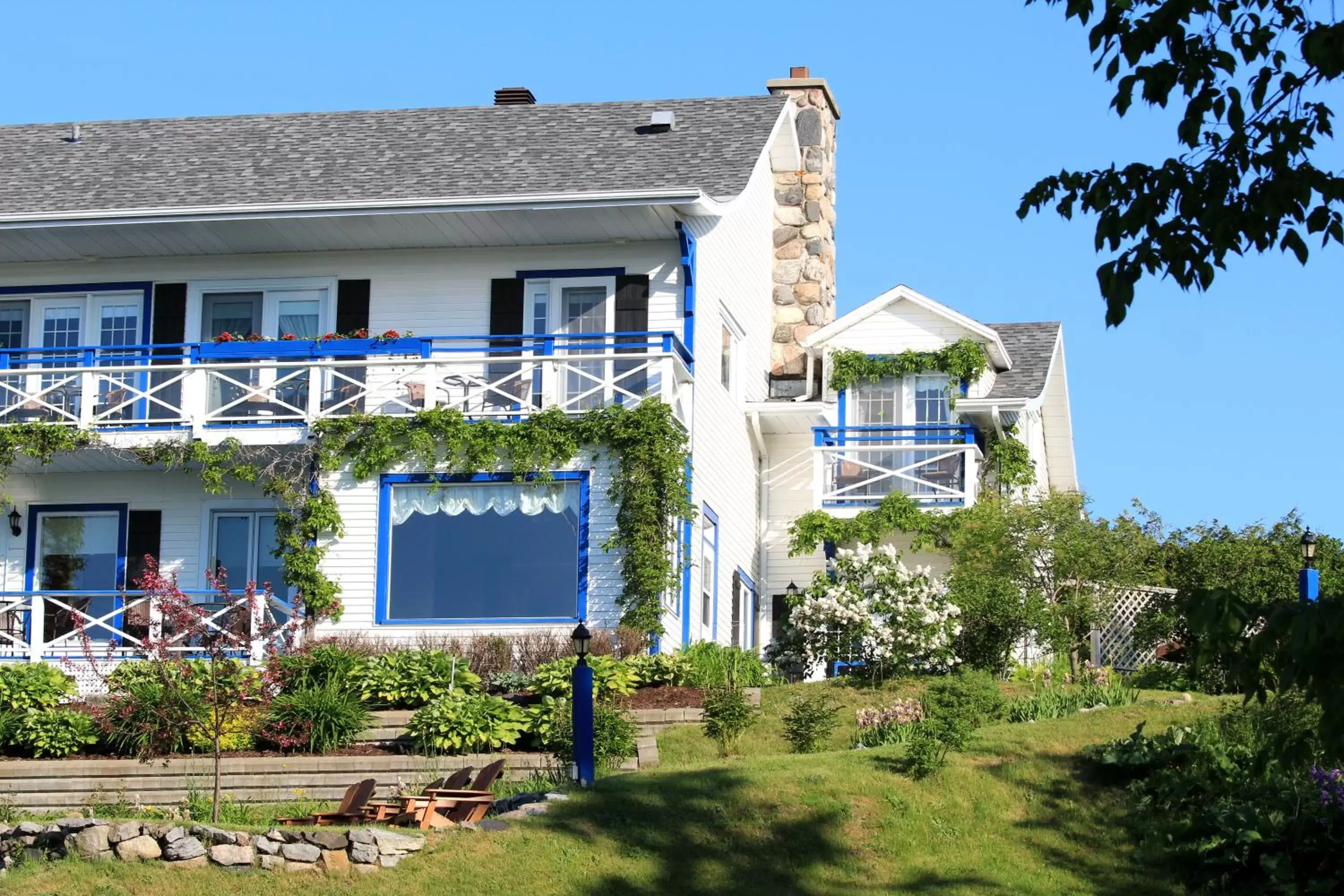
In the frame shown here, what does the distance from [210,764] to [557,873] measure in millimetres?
4808

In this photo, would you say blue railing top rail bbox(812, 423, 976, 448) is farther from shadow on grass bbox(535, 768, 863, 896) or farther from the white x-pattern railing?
shadow on grass bbox(535, 768, 863, 896)

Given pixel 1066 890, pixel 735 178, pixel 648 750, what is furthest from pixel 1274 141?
pixel 735 178

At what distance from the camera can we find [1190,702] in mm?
19547

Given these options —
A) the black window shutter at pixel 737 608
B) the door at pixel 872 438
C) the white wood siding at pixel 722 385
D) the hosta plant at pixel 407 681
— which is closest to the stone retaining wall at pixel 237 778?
the hosta plant at pixel 407 681

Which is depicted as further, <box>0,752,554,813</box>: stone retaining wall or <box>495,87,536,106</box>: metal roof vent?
<box>495,87,536,106</box>: metal roof vent

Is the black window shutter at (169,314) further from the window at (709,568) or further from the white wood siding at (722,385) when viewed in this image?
the window at (709,568)

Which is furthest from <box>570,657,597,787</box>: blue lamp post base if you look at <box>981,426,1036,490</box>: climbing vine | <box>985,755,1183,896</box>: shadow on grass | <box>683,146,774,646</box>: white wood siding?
<box>981,426,1036,490</box>: climbing vine

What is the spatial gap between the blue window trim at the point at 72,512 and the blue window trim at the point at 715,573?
7068 millimetres

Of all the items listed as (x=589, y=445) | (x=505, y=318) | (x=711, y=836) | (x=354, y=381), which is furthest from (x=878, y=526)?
(x=711, y=836)

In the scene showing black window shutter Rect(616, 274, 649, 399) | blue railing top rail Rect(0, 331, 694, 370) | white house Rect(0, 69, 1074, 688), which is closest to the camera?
white house Rect(0, 69, 1074, 688)

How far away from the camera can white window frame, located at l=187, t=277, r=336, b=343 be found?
82.7 feet

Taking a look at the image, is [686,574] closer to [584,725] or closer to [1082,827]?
[584,725]

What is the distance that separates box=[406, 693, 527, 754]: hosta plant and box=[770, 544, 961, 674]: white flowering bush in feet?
16.4

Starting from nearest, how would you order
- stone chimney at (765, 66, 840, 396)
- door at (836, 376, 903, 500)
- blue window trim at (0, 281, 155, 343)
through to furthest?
blue window trim at (0, 281, 155, 343) < door at (836, 376, 903, 500) < stone chimney at (765, 66, 840, 396)
